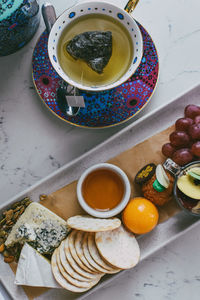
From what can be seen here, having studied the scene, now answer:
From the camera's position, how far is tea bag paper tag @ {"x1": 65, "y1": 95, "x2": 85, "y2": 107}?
1133 millimetres

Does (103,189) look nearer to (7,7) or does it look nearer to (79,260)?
(79,260)

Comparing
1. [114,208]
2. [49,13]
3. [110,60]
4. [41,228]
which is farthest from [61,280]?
[49,13]

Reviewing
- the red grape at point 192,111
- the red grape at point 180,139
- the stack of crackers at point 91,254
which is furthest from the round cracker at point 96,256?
the red grape at point 192,111

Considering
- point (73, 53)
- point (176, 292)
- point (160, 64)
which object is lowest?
point (176, 292)

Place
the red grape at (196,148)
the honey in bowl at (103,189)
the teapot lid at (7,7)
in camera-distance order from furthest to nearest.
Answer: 1. the honey in bowl at (103,189)
2. the red grape at (196,148)
3. the teapot lid at (7,7)

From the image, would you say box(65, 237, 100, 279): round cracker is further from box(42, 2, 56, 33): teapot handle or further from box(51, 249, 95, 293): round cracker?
box(42, 2, 56, 33): teapot handle

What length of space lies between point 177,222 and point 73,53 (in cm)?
65

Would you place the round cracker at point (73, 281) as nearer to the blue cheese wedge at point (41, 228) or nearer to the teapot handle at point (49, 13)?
the blue cheese wedge at point (41, 228)

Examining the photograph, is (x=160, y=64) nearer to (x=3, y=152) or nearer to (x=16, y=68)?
(x=16, y=68)

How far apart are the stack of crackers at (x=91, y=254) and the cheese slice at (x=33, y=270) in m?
0.03

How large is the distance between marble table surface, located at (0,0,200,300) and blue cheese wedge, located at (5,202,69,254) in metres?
0.12

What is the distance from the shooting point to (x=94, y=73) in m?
1.15

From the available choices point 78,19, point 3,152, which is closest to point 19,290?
point 3,152

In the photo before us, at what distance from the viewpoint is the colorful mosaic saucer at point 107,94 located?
1.18 m
